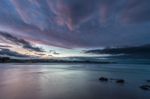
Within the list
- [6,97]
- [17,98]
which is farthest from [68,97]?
[6,97]

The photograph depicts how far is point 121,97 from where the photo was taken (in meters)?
16.7

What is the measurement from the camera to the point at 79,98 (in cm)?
1616

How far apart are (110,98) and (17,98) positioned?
10.1 m

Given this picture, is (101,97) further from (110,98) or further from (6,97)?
(6,97)

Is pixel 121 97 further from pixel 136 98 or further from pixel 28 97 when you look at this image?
pixel 28 97

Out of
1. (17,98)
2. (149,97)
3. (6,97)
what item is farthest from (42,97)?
(149,97)

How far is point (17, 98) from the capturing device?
15953mm

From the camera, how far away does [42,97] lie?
1652 cm

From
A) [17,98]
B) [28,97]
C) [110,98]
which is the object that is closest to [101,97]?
[110,98]

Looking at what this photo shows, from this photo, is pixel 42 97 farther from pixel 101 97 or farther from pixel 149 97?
pixel 149 97

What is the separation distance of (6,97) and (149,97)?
1588 cm

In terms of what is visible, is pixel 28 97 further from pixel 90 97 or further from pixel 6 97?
pixel 90 97

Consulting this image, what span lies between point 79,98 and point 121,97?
15.8 feet

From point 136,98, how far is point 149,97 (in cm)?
140
